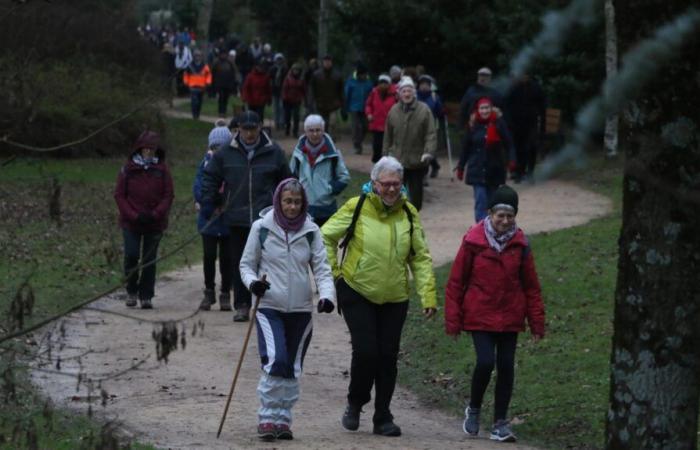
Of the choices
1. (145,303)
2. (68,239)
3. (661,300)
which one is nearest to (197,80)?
(68,239)

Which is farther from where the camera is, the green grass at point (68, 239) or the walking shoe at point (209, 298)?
the walking shoe at point (209, 298)

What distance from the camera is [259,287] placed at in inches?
374

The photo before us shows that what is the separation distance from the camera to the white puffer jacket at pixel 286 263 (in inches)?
382

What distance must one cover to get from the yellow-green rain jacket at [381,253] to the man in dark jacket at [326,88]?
2358cm

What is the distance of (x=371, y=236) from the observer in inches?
385

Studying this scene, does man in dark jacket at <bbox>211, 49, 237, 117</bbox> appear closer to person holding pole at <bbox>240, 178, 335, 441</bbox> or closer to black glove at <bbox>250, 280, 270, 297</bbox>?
person holding pole at <bbox>240, 178, 335, 441</bbox>

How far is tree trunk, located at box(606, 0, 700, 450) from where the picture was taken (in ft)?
18.9

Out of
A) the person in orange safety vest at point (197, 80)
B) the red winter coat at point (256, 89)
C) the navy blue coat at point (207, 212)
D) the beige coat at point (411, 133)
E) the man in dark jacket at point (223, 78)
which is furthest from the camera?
the man in dark jacket at point (223, 78)

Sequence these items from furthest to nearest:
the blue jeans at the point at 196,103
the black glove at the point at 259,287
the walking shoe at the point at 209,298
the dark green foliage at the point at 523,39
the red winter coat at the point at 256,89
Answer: the blue jeans at the point at 196,103 → the red winter coat at the point at 256,89 → the walking shoe at the point at 209,298 → the black glove at the point at 259,287 → the dark green foliage at the point at 523,39

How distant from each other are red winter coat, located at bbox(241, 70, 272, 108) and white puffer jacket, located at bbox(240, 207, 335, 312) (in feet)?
86.5

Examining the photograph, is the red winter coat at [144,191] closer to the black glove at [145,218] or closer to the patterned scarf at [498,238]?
the black glove at [145,218]

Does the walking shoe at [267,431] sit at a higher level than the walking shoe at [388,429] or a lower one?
higher

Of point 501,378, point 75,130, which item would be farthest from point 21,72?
point 75,130

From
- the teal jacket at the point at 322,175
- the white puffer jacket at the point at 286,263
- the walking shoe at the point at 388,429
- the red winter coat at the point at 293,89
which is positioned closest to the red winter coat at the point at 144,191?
the teal jacket at the point at 322,175
